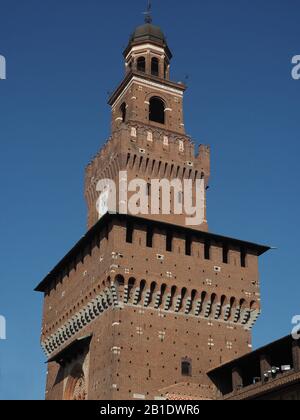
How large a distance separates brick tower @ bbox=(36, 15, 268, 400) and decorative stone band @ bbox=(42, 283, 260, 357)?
0.17 ft

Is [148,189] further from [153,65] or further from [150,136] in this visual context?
[153,65]

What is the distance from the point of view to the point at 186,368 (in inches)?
1395

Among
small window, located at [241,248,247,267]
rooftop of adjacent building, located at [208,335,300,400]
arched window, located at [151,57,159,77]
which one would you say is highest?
arched window, located at [151,57,159,77]

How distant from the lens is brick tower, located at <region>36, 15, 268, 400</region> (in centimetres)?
3459

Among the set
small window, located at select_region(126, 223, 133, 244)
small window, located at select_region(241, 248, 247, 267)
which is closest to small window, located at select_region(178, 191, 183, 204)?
small window, located at select_region(241, 248, 247, 267)

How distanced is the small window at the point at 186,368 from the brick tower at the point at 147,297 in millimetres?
48

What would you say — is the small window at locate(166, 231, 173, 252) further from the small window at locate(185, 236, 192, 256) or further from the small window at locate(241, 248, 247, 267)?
the small window at locate(241, 248, 247, 267)

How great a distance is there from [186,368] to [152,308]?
3.29m

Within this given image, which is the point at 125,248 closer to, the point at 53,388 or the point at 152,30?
the point at 53,388

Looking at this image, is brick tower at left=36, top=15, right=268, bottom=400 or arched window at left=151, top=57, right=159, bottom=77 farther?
arched window at left=151, top=57, right=159, bottom=77

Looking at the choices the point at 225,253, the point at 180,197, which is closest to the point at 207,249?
the point at 225,253

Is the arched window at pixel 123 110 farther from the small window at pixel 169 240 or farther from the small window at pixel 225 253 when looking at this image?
the small window at pixel 225 253
